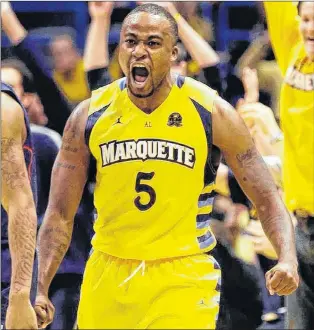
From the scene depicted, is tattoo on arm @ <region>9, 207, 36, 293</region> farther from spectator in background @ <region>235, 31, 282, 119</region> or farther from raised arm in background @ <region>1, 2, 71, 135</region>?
spectator in background @ <region>235, 31, 282, 119</region>

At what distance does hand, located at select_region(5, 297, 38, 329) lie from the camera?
3.24 m

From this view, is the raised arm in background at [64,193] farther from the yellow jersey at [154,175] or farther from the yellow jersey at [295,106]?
the yellow jersey at [295,106]

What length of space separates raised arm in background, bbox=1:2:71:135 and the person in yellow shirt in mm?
1106

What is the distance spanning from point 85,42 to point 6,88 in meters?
1.59

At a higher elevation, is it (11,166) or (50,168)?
(11,166)

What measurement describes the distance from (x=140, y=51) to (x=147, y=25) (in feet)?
0.35

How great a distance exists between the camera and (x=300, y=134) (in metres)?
4.62

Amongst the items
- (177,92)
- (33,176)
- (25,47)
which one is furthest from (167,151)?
(25,47)

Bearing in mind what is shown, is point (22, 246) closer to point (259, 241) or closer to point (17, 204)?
point (17, 204)

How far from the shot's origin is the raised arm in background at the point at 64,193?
3.63 metres

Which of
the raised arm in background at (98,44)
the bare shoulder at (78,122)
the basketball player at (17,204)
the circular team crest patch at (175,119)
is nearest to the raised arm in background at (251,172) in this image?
the circular team crest patch at (175,119)

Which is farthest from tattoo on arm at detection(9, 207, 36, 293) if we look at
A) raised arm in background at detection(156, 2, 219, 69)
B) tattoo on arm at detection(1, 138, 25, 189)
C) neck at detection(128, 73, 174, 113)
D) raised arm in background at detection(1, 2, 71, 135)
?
raised arm in background at detection(156, 2, 219, 69)

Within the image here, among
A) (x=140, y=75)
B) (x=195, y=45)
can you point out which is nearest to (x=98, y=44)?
(x=195, y=45)

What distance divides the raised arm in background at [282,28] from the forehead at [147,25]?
128 centimetres
